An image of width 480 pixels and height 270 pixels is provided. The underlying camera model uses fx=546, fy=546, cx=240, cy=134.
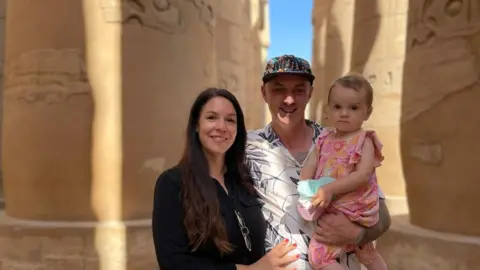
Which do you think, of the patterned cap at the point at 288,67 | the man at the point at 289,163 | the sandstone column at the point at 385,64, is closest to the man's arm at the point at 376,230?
the man at the point at 289,163

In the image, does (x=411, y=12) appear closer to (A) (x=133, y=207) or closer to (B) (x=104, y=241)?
(A) (x=133, y=207)

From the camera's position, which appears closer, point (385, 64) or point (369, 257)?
point (369, 257)

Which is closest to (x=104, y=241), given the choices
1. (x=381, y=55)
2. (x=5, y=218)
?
(x=5, y=218)

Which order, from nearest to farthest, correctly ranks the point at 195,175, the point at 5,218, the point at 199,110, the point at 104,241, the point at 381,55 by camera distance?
the point at 195,175 < the point at 199,110 < the point at 104,241 < the point at 5,218 < the point at 381,55

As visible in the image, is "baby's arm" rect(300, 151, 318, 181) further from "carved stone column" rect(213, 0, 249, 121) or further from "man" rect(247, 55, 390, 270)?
"carved stone column" rect(213, 0, 249, 121)

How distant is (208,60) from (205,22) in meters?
0.40

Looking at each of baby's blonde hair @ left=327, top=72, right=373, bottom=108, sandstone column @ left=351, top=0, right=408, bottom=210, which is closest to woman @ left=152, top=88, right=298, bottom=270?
baby's blonde hair @ left=327, top=72, right=373, bottom=108

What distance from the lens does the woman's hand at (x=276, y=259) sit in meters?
2.14

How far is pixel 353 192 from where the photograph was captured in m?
2.37

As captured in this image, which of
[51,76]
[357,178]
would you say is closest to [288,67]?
[357,178]

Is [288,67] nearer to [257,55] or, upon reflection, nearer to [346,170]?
[346,170]

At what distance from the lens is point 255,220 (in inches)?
86.6

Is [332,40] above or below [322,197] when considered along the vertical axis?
above

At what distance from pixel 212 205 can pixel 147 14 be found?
3.51m
